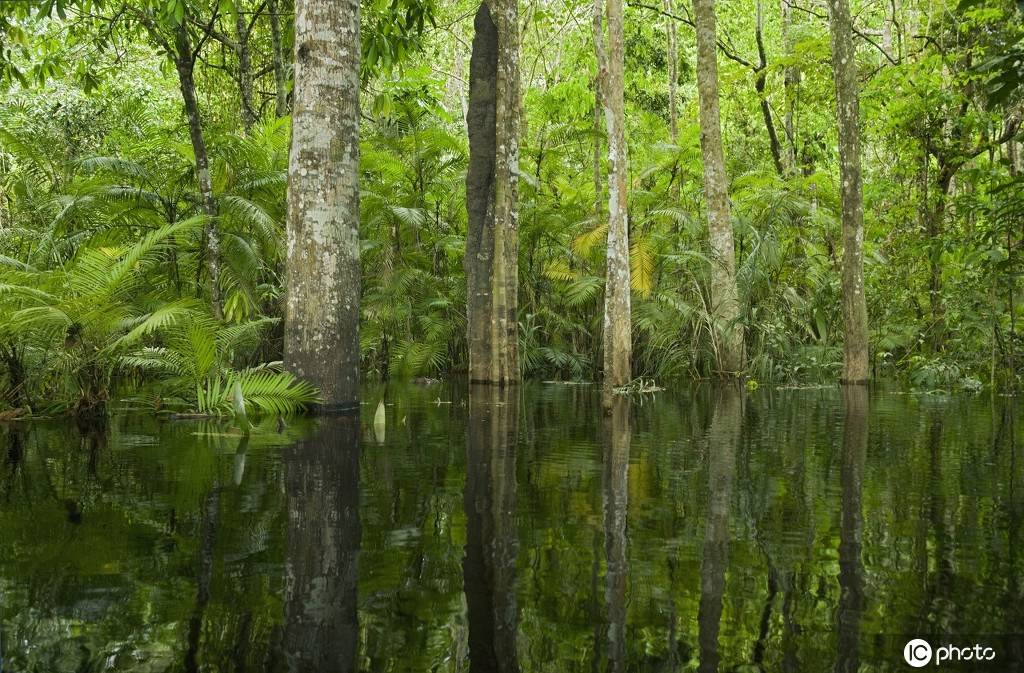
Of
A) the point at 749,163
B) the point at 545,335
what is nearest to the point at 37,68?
the point at 545,335

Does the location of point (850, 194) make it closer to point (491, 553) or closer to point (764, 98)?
point (764, 98)

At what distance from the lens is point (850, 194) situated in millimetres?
10766

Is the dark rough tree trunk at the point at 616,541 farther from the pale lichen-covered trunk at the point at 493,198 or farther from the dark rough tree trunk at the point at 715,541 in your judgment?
the pale lichen-covered trunk at the point at 493,198

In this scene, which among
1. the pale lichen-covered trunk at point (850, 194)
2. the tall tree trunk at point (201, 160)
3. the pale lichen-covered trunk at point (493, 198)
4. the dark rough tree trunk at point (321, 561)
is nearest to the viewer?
the dark rough tree trunk at point (321, 561)

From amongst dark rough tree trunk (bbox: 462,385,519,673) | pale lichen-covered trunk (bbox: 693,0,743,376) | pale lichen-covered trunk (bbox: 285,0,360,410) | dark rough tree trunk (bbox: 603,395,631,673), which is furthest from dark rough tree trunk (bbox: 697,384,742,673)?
pale lichen-covered trunk (bbox: 693,0,743,376)

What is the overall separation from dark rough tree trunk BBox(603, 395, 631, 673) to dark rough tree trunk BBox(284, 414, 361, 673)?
60cm

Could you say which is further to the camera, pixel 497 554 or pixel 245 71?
pixel 245 71

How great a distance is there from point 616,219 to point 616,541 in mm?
5568

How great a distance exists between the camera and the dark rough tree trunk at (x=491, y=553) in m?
2.03

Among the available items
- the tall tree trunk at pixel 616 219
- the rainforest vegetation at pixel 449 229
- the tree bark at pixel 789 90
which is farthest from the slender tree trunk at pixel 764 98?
the tall tree trunk at pixel 616 219

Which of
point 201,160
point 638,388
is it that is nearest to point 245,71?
point 201,160

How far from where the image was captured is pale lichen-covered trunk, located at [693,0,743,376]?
11516mm

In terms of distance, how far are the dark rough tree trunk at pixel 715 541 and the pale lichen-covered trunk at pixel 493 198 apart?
12.9ft

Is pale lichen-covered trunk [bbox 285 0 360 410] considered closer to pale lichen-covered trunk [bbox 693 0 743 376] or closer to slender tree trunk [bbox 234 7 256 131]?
pale lichen-covered trunk [bbox 693 0 743 376]
